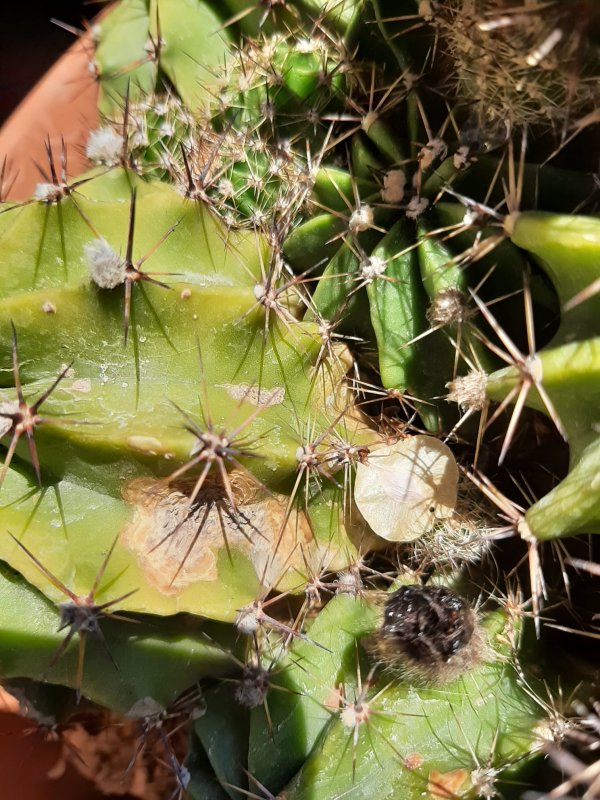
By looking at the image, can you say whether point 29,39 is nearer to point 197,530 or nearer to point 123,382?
point 123,382

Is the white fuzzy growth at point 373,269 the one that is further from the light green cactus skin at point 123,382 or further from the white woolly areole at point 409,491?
the white woolly areole at point 409,491

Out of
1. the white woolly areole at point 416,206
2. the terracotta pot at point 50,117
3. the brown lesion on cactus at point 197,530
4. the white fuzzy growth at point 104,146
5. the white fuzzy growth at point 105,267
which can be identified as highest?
the terracotta pot at point 50,117

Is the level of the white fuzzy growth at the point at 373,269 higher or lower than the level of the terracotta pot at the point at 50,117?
lower

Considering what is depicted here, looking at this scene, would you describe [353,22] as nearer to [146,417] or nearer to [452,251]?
[452,251]

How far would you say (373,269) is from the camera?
1.26m

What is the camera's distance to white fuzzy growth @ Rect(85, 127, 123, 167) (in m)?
1.60

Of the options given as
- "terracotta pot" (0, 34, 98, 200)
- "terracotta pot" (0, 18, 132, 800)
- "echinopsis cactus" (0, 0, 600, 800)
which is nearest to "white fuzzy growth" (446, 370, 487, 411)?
"echinopsis cactus" (0, 0, 600, 800)

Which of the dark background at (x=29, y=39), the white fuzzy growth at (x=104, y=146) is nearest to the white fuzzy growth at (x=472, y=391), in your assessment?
the white fuzzy growth at (x=104, y=146)

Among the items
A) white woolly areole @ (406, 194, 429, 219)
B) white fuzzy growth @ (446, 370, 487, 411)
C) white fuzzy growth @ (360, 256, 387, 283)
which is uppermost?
white woolly areole @ (406, 194, 429, 219)

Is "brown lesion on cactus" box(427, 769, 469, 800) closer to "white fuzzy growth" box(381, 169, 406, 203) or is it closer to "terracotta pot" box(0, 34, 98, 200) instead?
"white fuzzy growth" box(381, 169, 406, 203)

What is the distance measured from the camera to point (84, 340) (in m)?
1.21

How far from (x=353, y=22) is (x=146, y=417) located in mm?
913

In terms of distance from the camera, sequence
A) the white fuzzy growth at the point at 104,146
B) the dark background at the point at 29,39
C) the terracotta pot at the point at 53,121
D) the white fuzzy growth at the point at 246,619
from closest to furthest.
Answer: the white fuzzy growth at the point at 246,619 → the white fuzzy growth at the point at 104,146 → the terracotta pot at the point at 53,121 → the dark background at the point at 29,39

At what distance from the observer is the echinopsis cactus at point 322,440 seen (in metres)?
1.15
